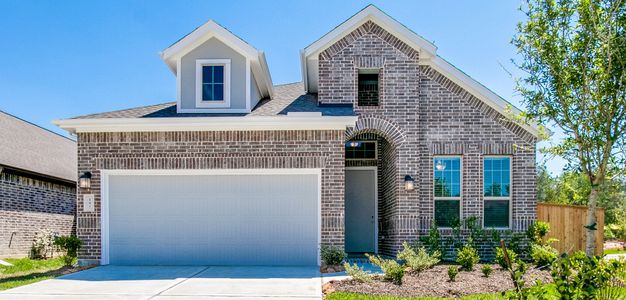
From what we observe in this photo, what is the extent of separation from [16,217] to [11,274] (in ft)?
13.9

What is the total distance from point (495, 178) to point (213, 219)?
6.75 meters

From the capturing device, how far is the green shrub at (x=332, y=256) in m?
10.0

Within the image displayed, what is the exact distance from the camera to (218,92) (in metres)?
11.5

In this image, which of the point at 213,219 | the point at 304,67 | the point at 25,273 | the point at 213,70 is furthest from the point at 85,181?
the point at 304,67

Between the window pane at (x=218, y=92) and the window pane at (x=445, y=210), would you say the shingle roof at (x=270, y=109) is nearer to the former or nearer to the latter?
the window pane at (x=218, y=92)

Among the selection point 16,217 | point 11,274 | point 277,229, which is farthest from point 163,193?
point 16,217

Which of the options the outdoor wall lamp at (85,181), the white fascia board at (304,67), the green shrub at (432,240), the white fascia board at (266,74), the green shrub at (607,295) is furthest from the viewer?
the white fascia board at (304,67)

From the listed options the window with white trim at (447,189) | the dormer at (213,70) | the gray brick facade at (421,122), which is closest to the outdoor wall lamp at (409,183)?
the gray brick facade at (421,122)

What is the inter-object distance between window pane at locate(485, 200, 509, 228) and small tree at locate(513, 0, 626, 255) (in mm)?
4333

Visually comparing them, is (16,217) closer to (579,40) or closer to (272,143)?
(272,143)

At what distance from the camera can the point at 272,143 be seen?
10.5 meters

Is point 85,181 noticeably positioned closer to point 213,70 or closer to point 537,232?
point 213,70

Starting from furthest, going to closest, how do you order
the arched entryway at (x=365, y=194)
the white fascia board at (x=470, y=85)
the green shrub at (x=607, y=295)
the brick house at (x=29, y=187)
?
1. the brick house at (x=29, y=187)
2. the arched entryway at (x=365, y=194)
3. the white fascia board at (x=470, y=85)
4. the green shrub at (x=607, y=295)

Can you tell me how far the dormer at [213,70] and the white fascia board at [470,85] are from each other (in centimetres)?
431
